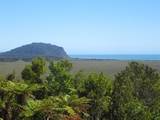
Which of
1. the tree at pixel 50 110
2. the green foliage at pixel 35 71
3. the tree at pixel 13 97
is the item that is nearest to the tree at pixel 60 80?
the green foliage at pixel 35 71

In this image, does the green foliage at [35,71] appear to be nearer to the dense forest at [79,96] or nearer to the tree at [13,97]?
the dense forest at [79,96]

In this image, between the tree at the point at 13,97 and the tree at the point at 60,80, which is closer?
the tree at the point at 13,97

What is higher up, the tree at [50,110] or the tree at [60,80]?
the tree at [60,80]

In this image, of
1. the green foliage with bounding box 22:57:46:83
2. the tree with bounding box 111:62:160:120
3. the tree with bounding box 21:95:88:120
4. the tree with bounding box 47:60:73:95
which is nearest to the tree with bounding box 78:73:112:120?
the tree with bounding box 111:62:160:120

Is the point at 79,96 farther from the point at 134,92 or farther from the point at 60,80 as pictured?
the point at 134,92

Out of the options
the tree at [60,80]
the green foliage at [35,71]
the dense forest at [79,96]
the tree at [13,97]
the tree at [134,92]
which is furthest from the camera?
the green foliage at [35,71]

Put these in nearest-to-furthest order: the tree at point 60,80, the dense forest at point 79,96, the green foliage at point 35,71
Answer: the dense forest at point 79,96, the tree at point 60,80, the green foliage at point 35,71

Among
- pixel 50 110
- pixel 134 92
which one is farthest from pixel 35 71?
pixel 50 110

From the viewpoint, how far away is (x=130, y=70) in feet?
219

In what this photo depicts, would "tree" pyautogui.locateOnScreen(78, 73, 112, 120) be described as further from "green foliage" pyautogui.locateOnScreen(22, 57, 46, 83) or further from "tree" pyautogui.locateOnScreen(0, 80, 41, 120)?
"tree" pyautogui.locateOnScreen(0, 80, 41, 120)

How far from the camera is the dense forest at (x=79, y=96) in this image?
42.4 m

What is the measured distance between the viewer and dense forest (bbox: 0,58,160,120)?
42.4 meters

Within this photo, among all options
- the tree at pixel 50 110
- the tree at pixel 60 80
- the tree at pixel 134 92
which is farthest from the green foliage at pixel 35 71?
the tree at pixel 50 110

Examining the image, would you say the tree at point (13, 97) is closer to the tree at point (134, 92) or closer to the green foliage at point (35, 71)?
the tree at point (134, 92)
